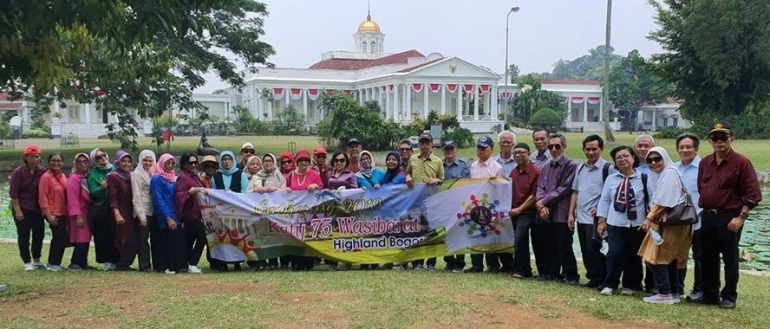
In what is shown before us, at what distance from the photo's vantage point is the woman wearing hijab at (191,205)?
6324 millimetres

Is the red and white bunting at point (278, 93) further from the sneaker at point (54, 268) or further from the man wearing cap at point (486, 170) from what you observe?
the man wearing cap at point (486, 170)

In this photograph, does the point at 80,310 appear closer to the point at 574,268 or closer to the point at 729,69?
the point at 574,268

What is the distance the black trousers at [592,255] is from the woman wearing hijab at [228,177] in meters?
3.37

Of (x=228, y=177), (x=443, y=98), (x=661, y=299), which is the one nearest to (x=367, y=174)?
(x=228, y=177)

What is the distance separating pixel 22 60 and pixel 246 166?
2.61 metres

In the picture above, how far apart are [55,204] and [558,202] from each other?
4.97 m

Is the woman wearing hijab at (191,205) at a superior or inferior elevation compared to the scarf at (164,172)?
inferior

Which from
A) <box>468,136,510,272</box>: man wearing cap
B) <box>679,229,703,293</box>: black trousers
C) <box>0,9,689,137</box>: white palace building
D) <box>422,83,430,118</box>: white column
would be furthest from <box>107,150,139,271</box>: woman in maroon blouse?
<box>422,83,430,118</box>: white column

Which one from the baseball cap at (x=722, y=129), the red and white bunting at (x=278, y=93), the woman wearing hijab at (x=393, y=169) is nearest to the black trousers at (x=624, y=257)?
the baseball cap at (x=722, y=129)

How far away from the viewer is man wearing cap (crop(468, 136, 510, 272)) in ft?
21.2

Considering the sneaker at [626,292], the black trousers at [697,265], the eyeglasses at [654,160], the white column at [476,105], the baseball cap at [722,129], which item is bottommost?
the sneaker at [626,292]

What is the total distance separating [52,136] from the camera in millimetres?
50594

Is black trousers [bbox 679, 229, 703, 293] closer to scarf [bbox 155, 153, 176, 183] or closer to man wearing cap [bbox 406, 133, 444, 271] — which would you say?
man wearing cap [bbox 406, 133, 444, 271]

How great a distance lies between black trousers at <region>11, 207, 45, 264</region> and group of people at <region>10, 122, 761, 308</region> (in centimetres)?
1
